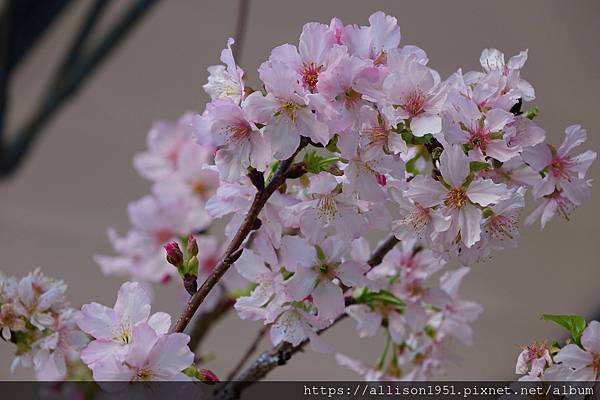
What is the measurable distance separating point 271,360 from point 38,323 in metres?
0.17

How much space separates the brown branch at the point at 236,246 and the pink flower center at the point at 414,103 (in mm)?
62

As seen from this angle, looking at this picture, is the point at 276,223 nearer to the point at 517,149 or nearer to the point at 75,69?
the point at 517,149

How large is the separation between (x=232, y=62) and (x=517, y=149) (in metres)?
0.17

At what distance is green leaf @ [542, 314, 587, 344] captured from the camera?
0.49 m

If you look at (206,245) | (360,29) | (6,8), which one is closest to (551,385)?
(360,29)

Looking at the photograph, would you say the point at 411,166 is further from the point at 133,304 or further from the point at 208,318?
the point at 208,318

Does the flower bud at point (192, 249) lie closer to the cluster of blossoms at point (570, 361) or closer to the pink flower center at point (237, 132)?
the pink flower center at point (237, 132)

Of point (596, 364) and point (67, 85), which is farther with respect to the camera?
point (67, 85)

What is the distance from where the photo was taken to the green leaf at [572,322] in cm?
49

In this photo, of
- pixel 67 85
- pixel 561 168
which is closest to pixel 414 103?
pixel 561 168

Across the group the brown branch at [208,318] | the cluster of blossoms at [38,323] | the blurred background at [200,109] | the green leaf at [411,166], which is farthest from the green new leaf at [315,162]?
the blurred background at [200,109]

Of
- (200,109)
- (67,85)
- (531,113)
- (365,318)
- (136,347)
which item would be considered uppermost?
(200,109)

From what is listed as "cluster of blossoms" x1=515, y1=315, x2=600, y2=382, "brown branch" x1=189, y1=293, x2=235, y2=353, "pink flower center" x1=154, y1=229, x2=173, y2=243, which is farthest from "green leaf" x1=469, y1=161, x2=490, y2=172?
"pink flower center" x1=154, y1=229, x2=173, y2=243

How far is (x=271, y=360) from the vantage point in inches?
23.9
